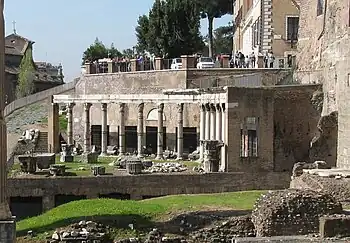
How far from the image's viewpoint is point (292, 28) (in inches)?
1453

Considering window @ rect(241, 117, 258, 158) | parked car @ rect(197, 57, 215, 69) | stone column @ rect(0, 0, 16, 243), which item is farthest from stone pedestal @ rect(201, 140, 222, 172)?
stone column @ rect(0, 0, 16, 243)

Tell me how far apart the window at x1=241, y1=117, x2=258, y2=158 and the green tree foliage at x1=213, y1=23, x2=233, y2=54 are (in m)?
42.1

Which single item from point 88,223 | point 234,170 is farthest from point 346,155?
point 88,223

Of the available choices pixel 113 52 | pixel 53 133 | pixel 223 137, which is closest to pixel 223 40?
pixel 113 52

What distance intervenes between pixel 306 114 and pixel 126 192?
25.3 ft

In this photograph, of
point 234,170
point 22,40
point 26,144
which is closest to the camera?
point 234,170

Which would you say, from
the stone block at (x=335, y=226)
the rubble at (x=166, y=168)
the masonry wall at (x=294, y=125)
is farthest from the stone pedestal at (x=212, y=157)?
the stone block at (x=335, y=226)

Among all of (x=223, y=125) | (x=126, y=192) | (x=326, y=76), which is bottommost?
(x=126, y=192)

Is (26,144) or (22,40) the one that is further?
(22,40)

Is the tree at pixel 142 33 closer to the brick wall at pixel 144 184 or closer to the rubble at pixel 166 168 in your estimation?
the rubble at pixel 166 168

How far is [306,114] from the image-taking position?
29.8 metres

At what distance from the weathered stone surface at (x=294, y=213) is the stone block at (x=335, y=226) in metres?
1.16

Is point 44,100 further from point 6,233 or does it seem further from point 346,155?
point 6,233

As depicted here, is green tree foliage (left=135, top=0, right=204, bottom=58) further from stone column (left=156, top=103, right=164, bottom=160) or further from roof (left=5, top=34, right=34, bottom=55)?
roof (left=5, top=34, right=34, bottom=55)
